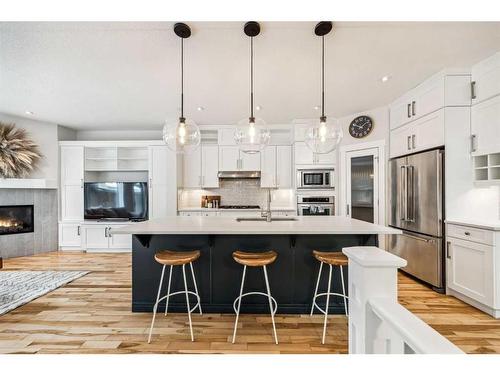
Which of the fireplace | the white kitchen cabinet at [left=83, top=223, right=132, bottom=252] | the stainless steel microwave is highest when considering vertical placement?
the stainless steel microwave

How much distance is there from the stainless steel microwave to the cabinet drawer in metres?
2.18

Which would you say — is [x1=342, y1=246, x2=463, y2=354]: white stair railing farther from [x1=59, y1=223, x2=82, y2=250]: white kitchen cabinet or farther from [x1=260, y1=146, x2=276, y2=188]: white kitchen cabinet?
[x1=59, y1=223, x2=82, y2=250]: white kitchen cabinet

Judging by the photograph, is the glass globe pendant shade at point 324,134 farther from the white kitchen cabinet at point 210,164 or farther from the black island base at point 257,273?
the white kitchen cabinet at point 210,164

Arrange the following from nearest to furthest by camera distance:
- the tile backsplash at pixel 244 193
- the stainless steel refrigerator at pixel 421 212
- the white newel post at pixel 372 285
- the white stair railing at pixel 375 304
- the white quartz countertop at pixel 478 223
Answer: the white stair railing at pixel 375 304 → the white newel post at pixel 372 285 → the white quartz countertop at pixel 478 223 → the stainless steel refrigerator at pixel 421 212 → the tile backsplash at pixel 244 193

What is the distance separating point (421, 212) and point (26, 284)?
17.1ft

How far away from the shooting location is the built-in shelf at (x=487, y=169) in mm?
2768

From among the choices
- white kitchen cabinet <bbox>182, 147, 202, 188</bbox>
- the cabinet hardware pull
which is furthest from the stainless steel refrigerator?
white kitchen cabinet <bbox>182, 147, 202, 188</bbox>

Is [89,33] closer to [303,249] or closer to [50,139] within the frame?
[303,249]

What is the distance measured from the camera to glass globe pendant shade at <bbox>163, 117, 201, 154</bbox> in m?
2.48

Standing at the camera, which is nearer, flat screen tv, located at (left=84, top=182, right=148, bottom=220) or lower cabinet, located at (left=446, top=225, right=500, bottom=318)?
lower cabinet, located at (left=446, top=225, right=500, bottom=318)

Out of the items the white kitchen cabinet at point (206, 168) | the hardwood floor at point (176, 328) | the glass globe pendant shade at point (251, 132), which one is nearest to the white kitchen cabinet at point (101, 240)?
the white kitchen cabinet at point (206, 168)

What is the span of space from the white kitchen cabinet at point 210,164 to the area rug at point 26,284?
103 inches
